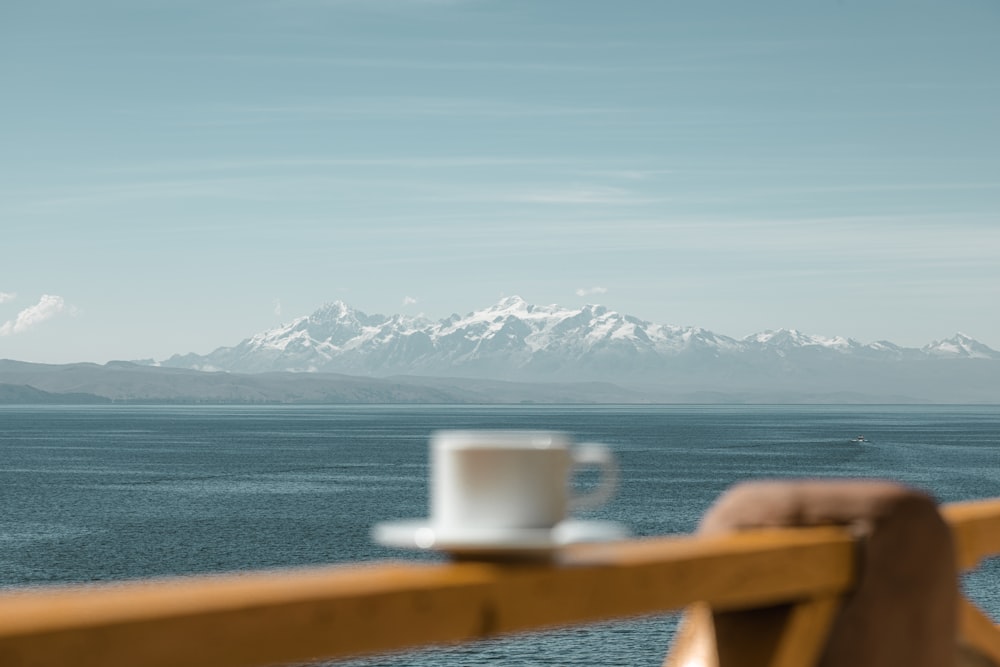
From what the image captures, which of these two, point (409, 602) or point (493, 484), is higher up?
point (493, 484)

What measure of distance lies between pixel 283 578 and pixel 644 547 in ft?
2.45

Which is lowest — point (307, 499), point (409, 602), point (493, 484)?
point (307, 499)

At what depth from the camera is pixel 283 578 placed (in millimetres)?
1866

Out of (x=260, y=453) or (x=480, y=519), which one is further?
(x=260, y=453)

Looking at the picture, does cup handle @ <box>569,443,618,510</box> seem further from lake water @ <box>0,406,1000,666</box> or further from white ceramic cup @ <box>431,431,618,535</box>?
lake water @ <box>0,406,1000,666</box>

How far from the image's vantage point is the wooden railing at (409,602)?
1.56 meters

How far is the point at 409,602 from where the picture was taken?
6.16ft

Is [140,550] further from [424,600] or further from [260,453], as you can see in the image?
[260,453]

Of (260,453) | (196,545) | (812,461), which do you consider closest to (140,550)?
(196,545)

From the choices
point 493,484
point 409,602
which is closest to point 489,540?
point 493,484

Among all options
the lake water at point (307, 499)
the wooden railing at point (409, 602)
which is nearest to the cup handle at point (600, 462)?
the wooden railing at point (409, 602)

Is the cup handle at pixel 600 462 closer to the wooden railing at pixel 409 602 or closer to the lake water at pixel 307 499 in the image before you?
the wooden railing at pixel 409 602

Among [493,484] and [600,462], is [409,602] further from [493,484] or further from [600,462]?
[600,462]

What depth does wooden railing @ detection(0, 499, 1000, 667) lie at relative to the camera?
1560 mm
